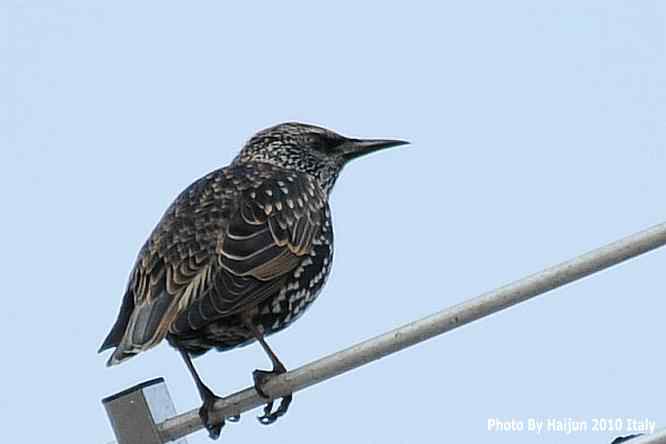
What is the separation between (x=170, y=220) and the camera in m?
6.56

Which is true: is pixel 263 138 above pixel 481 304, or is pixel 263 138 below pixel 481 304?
above

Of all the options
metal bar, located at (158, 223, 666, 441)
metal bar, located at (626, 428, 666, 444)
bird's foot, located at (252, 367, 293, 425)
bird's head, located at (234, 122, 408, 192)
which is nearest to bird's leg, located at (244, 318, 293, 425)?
bird's foot, located at (252, 367, 293, 425)

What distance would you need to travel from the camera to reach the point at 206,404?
18.7 feet

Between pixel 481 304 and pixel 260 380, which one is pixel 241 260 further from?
pixel 481 304

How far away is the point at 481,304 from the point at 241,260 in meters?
1.95

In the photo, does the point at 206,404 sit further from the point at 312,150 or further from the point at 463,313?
the point at 312,150

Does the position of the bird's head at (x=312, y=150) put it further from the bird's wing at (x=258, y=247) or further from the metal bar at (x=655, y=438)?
the metal bar at (x=655, y=438)

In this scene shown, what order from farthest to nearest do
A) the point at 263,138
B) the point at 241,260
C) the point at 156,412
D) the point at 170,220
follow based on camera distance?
1. the point at 263,138
2. the point at 170,220
3. the point at 241,260
4. the point at 156,412

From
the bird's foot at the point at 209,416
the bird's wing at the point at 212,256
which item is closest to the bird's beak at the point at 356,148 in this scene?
the bird's wing at the point at 212,256

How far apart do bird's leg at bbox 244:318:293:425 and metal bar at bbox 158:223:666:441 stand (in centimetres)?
56


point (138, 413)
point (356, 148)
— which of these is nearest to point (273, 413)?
point (138, 413)

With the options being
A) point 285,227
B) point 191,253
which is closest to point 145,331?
point 191,253

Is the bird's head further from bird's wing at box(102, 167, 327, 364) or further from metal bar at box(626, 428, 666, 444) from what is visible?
metal bar at box(626, 428, 666, 444)

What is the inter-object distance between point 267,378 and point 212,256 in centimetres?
80
